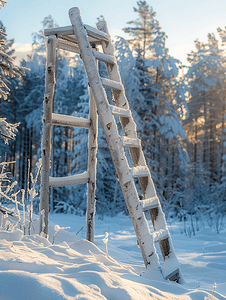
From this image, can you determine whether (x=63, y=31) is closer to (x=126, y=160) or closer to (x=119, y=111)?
(x=119, y=111)

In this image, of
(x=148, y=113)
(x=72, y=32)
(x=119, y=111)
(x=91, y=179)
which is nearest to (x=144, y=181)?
(x=119, y=111)

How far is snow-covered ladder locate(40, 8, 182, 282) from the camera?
8.63 feet

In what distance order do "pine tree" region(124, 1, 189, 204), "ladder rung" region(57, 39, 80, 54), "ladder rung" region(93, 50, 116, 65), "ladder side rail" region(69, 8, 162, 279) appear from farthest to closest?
"pine tree" region(124, 1, 189, 204)
"ladder rung" region(57, 39, 80, 54)
"ladder rung" region(93, 50, 116, 65)
"ladder side rail" region(69, 8, 162, 279)

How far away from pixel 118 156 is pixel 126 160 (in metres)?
0.10

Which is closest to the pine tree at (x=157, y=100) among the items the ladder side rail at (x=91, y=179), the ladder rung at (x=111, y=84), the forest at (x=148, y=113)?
the forest at (x=148, y=113)

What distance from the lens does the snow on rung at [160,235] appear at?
270 centimetres

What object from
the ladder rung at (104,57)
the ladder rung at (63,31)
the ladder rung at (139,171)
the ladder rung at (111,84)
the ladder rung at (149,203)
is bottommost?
the ladder rung at (149,203)

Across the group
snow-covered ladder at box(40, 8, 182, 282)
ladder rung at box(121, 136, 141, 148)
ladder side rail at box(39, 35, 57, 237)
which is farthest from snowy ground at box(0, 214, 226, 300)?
ladder rung at box(121, 136, 141, 148)

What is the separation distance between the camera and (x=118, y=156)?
2.78 metres

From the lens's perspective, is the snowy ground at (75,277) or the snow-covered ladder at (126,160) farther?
the snow-covered ladder at (126,160)

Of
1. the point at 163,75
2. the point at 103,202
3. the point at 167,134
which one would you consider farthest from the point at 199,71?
the point at 103,202

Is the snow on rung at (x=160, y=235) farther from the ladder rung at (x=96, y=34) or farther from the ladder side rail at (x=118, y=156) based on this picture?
the ladder rung at (x=96, y=34)

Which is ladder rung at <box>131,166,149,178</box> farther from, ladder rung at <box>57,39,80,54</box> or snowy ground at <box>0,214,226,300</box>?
ladder rung at <box>57,39,80,54</box>

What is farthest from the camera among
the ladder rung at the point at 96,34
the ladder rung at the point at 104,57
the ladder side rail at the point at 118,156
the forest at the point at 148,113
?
the forest at the point at 148,113
